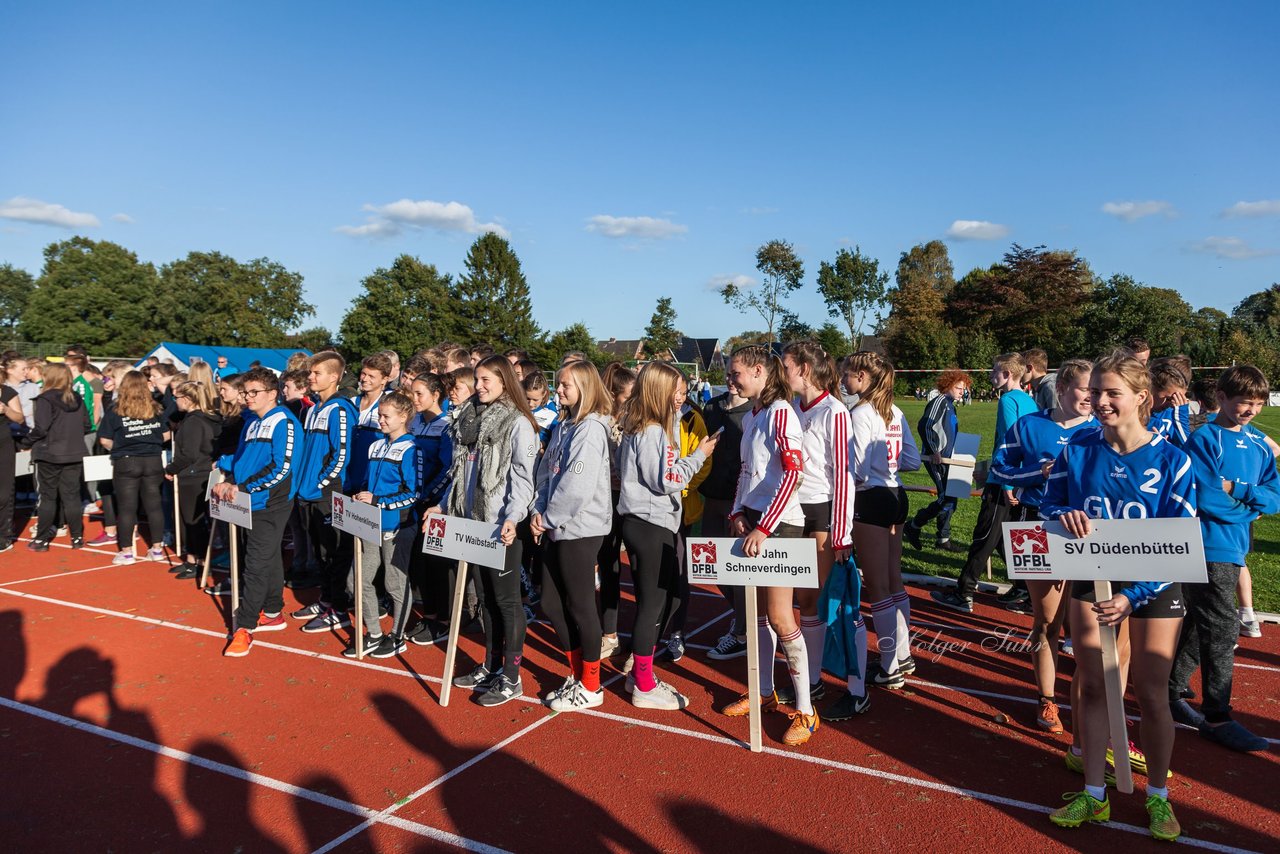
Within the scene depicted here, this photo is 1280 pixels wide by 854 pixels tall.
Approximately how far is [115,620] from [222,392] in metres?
2.29

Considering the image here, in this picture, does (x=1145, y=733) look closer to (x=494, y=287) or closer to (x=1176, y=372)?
(x=1176, y=372)

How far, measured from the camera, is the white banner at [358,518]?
5242 mm

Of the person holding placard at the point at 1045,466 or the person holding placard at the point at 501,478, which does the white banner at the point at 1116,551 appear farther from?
the person holding placard at the point at 501,478

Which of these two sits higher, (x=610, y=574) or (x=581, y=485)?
(x=581, y=485)

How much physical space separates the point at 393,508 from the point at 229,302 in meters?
78.5

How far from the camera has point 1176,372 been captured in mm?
5586

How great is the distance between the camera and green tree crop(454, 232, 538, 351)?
67.9 meters

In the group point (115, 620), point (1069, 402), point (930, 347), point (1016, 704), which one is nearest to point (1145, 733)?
point (1016, 704)

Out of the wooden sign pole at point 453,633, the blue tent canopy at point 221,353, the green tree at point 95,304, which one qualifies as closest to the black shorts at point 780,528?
the wooden sign pole at point 453,633

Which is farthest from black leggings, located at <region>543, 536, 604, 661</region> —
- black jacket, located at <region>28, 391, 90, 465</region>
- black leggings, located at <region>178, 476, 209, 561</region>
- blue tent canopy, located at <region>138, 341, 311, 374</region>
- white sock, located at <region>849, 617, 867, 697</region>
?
blue tent canopy, located at <region>138, 341, 311, 374</region>

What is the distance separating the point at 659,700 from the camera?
4719 mm

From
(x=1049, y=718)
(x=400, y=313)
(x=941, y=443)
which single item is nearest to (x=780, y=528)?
(x=1049, y=718)

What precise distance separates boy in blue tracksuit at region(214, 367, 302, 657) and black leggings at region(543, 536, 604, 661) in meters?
2.58

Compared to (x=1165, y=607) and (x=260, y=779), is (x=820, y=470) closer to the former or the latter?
Result: (x=1165, y=607)
